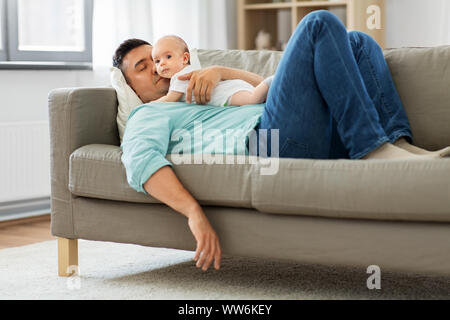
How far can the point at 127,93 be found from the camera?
2412 mm

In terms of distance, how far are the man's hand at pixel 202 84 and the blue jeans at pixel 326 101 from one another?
225 millimetres

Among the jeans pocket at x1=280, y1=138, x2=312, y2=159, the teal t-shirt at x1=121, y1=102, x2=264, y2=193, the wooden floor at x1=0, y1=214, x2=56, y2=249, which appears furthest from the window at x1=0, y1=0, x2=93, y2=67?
the jeans pocket at x1=280, y1=138, x2=312, y2=159

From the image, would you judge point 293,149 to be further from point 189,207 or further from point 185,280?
point 185,280

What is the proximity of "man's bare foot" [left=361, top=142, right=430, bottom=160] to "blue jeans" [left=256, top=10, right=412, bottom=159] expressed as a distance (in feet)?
0.07

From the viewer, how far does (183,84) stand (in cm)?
230

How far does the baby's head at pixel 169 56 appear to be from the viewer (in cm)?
234

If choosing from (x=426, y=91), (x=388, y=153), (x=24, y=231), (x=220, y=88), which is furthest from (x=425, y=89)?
(x=24, y=231)

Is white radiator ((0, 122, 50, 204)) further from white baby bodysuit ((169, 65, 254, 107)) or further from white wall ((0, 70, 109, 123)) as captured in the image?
white baby bodysuit ((169, 65, 254, 107))

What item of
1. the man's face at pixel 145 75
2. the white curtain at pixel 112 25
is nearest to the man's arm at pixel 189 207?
the man's face at pixel 145 75

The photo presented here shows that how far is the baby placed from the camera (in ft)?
7.40

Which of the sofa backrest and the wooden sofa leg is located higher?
the sofa backrest

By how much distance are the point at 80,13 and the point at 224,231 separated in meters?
2.33

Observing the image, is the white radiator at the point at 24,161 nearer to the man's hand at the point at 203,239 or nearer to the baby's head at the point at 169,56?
the baby's head at the point at 169,56

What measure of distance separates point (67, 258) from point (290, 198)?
84 cm
